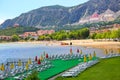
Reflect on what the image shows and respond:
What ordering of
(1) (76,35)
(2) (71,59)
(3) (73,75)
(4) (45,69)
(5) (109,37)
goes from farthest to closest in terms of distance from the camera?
(1) (76,35), (5) (109,37), (2) (71,59), (4) (45,69), (3) (73,75)

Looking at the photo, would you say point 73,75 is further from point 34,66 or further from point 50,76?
point 34,66

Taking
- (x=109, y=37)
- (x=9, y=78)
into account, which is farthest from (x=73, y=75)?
(x=109, y=37)

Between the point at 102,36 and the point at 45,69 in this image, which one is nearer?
the point at 45,69

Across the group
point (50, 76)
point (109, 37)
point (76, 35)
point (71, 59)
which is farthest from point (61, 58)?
point (76, 35)

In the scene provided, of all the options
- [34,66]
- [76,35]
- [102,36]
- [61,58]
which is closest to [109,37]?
[102,36]

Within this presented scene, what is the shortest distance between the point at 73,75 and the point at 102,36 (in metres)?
144

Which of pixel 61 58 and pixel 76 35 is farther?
pixel 76 35

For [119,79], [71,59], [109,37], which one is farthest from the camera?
[109,37]

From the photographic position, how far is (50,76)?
3359cm

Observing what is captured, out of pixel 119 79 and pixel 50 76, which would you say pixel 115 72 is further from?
pixel 50 76

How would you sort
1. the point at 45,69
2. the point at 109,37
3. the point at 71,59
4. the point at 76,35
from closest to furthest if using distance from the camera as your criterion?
the point at 45,69 < the point at 71,59 < the point at 109,37 < the point at 76,35

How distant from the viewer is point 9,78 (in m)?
33.4

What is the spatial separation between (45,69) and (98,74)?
9.14 m

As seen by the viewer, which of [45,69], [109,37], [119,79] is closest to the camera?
[119,79]
